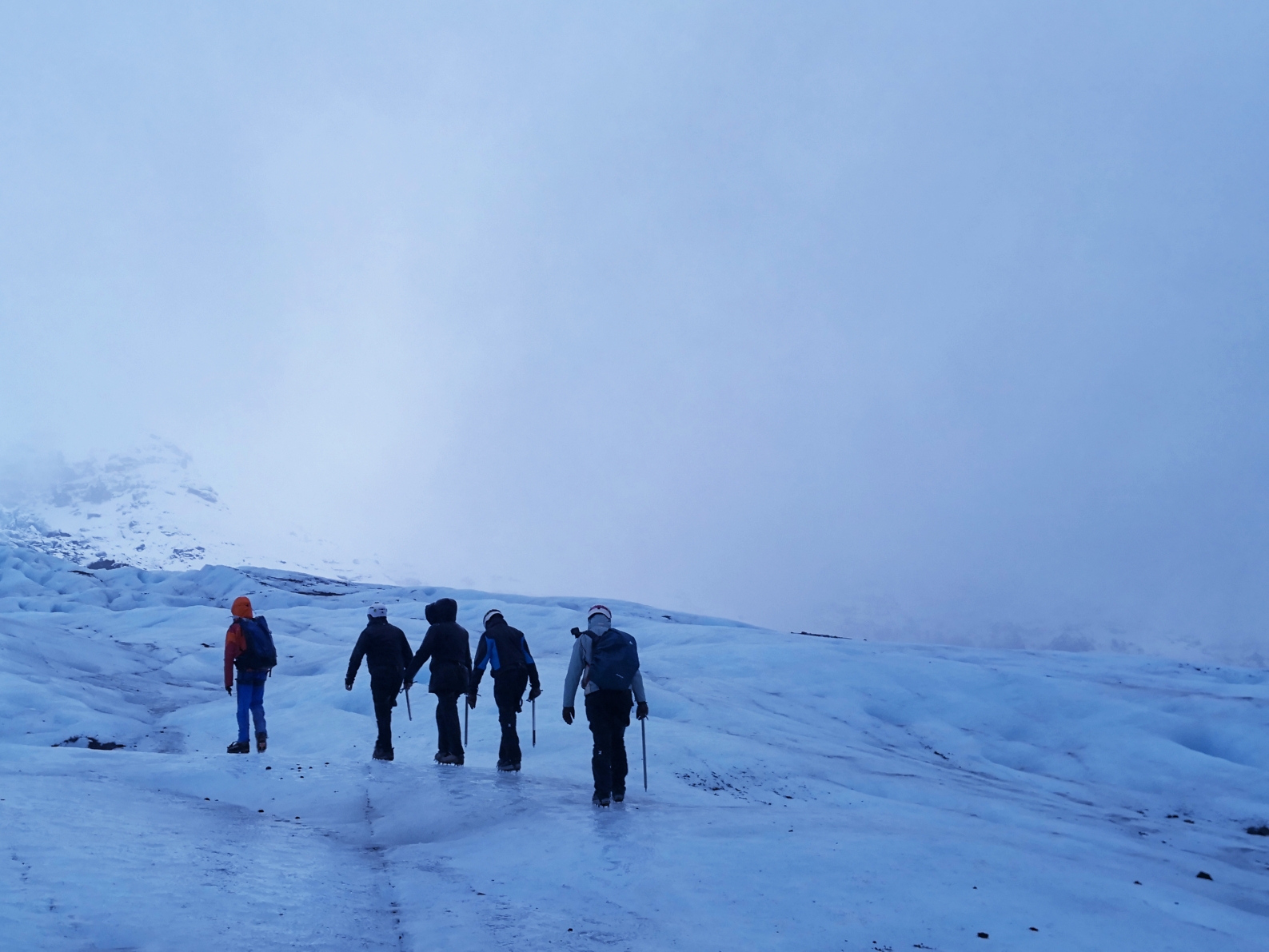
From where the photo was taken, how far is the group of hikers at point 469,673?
9406mm

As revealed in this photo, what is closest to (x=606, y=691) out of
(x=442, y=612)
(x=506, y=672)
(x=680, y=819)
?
(x=680, y=819)

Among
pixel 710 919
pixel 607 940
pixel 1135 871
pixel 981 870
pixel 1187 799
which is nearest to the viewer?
pixel 607 940

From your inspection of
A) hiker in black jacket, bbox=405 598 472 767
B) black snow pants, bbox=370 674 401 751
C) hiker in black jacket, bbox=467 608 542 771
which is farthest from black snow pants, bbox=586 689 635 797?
black snow pants, bbox=370 674 401 751

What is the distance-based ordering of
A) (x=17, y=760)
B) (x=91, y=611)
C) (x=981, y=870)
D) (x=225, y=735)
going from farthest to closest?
(x=91, y=611), (x=225, y=735), (x=17, y=760), (x=981, y=870)

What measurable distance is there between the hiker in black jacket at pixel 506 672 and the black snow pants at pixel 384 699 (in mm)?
1403

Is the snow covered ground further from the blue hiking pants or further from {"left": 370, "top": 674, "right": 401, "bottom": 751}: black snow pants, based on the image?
the blue hiking pants

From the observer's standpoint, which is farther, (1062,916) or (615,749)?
(615,749)

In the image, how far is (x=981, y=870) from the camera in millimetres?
7770

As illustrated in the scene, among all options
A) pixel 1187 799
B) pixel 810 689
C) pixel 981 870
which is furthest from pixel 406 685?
pixel 1187 799

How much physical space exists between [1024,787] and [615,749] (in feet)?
36.9

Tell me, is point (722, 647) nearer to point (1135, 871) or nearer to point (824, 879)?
point (1135, 871)

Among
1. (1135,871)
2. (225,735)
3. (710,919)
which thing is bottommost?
(225,735)

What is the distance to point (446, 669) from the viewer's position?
1180 cm

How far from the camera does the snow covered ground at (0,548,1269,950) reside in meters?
5.53
